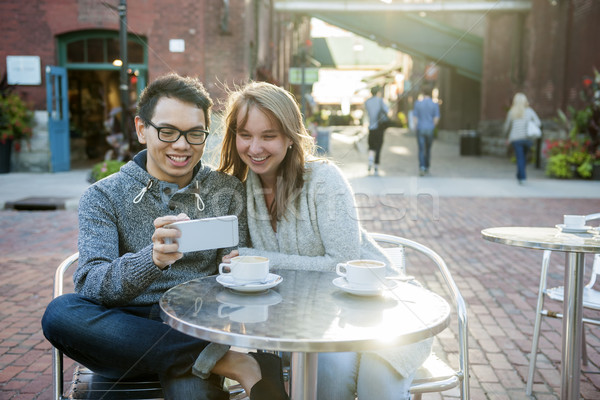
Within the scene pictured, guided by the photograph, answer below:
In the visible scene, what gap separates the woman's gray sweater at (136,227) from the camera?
1897 mm

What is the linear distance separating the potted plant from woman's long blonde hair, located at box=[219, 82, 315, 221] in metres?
11.6

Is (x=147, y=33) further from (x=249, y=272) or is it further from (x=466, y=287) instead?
(x=249, y=272)

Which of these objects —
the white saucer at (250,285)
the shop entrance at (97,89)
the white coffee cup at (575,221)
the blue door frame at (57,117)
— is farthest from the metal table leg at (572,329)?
the blue door frame at (57,117)

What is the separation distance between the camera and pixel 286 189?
94.5 inches

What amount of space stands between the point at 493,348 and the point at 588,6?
43.8ft

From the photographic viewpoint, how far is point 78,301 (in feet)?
6.26

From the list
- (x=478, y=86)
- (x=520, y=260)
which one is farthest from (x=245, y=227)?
(x=478, y=86)

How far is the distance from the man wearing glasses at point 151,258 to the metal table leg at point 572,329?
1.47 m

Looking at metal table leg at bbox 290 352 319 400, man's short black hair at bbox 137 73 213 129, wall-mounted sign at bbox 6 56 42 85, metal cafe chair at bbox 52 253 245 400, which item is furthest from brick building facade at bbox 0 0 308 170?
metal table leg at bbox 290 352 319 400

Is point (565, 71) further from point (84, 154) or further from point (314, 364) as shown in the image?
point (314, 364)

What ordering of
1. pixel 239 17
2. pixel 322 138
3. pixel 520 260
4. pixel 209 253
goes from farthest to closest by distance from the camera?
pixel 322 138 < pixel 239 17 < pixel 520 260 < pixel 209 253

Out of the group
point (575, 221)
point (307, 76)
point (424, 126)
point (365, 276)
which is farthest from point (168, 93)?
point (307, 76)

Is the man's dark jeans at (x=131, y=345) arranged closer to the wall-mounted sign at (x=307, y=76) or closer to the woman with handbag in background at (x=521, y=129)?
the woman with handbag in background at (x=521, y=129)

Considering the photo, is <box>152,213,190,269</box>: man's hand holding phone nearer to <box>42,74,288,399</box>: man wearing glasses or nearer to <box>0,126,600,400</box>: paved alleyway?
<box>42,74,288,399</box>: man wearing glasses
